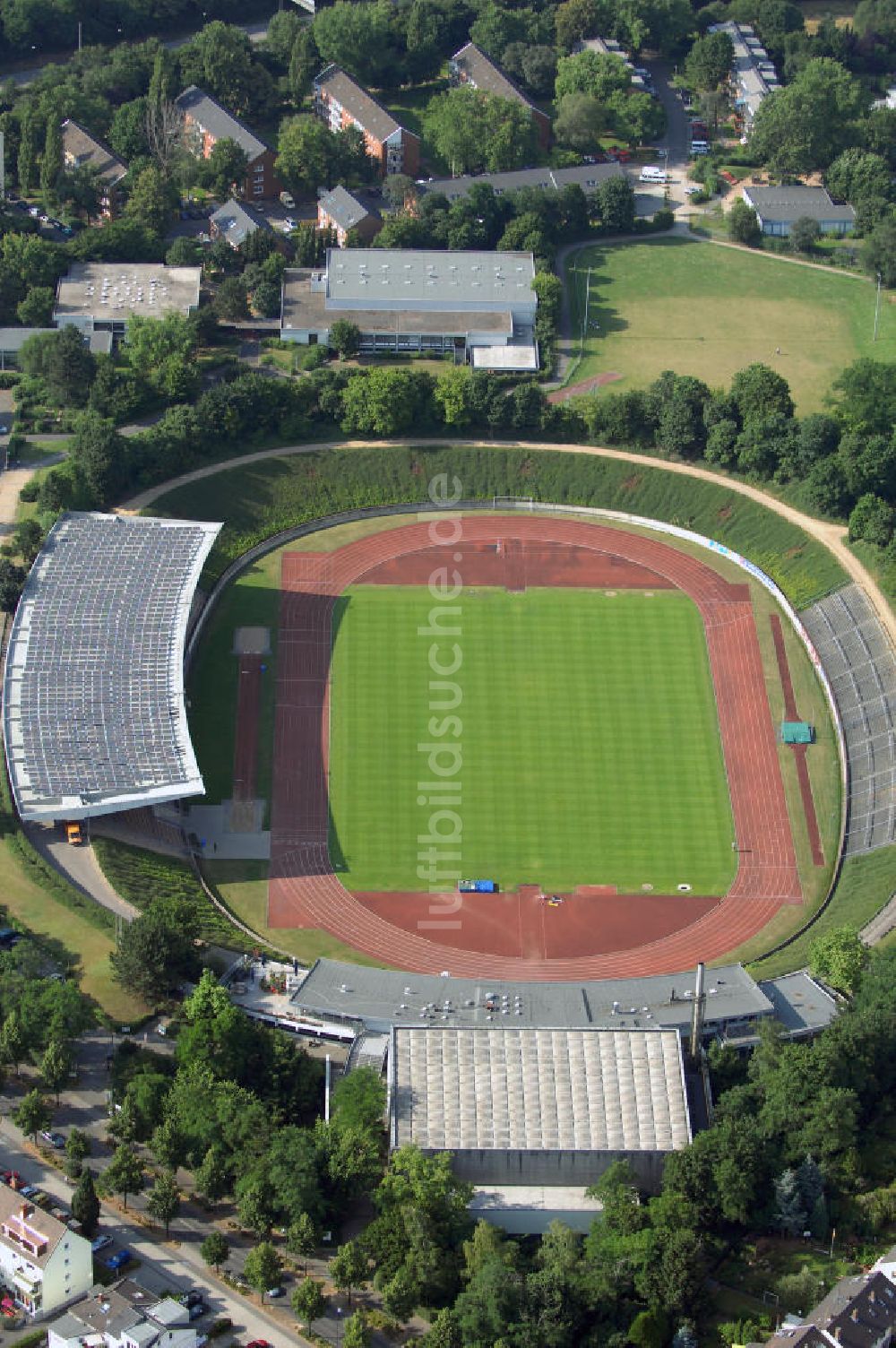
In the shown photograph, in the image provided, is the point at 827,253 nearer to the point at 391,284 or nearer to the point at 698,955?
the point at 391,284

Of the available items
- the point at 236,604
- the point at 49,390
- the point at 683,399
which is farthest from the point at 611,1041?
the point at 49,390

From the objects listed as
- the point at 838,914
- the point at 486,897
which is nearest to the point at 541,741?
the point at 486,897

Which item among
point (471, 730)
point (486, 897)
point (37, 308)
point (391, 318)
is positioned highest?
point (391, 318)

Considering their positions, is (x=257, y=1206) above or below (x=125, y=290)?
below

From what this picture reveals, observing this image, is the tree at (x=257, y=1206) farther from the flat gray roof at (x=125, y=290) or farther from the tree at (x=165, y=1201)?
the flat gray roof at (x=125, y=290)

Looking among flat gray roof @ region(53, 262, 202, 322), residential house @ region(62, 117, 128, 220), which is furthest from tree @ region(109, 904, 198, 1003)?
residential house @ region(62, 117, 128, 220)

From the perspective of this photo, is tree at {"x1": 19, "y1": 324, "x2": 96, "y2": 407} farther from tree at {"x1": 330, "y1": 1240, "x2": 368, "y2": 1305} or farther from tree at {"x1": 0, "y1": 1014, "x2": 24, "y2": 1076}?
tree at {"x1": 330, "y1": 1240, "x2": 368, "y2": 1305}

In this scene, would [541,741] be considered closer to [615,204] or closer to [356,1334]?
[356,1334]
